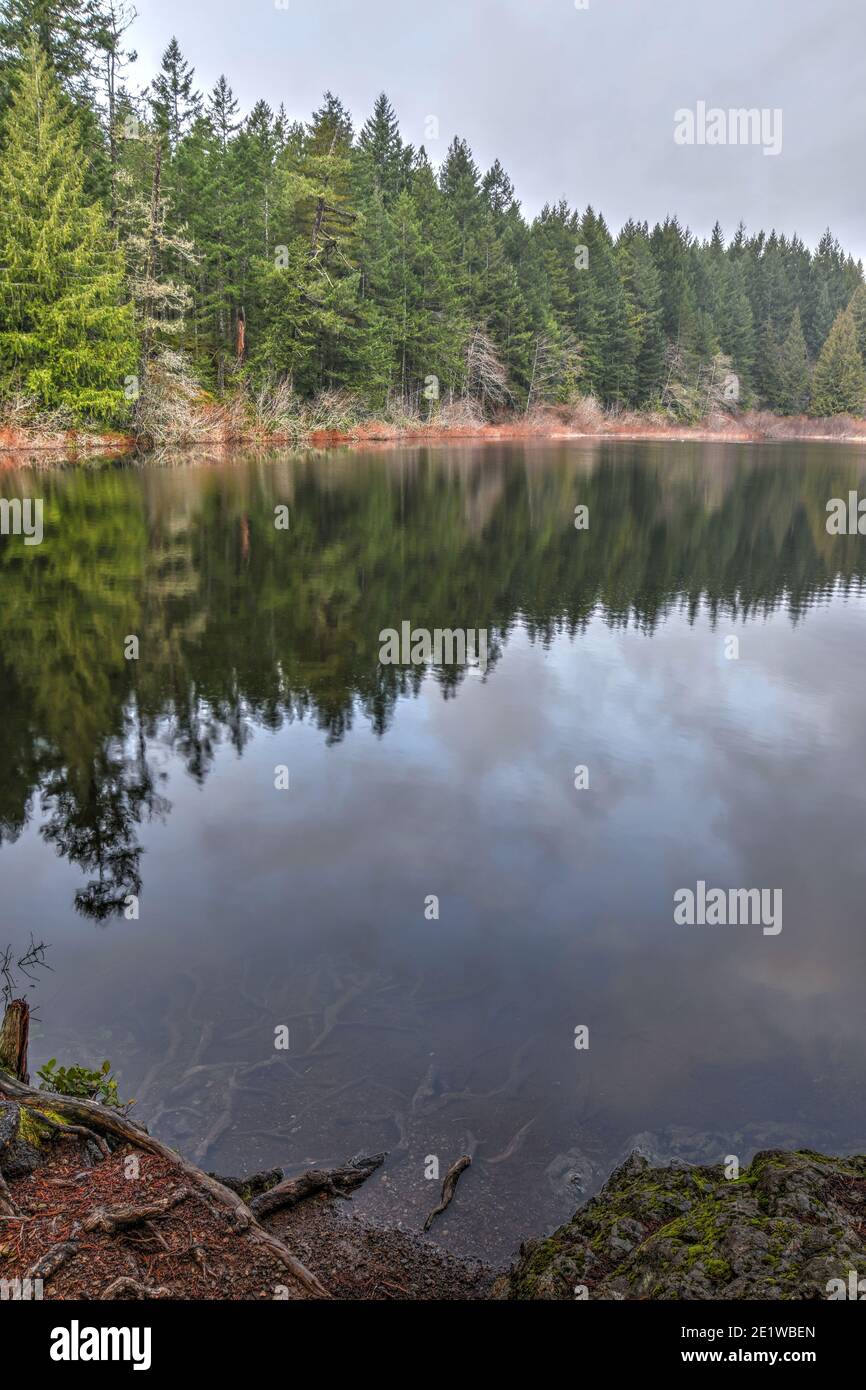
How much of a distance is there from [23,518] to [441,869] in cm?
2060

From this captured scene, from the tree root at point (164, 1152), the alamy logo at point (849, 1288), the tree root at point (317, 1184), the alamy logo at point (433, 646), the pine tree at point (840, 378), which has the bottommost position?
the tree root at point (317, 1184)

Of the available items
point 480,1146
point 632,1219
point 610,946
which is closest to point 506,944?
point 610,946

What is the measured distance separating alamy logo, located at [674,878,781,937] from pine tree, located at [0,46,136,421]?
4072 centimetres

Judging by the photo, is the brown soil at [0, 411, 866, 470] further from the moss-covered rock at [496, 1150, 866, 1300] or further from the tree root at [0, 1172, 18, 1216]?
the moss-covered rock at [496, 1150, 866, 1300]

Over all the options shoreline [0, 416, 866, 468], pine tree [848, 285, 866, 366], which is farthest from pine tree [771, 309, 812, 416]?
pine tree [848, 285, 866, 366]

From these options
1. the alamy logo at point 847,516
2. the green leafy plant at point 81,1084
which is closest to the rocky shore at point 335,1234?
the green leafy plant at point 81,1084

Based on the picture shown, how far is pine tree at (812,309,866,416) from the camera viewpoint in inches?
4097

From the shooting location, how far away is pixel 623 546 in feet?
78.2

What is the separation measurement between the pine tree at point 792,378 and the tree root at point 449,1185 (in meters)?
119

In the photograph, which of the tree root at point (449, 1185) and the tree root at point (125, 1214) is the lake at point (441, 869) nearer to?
the tree root at point (449, 1185)

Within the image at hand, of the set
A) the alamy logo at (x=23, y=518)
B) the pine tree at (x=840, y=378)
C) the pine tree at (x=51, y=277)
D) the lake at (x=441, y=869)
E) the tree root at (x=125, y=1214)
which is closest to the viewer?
the tree root at (x=125, y=1214)

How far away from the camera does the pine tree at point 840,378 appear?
104062mm
